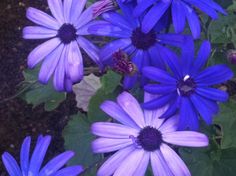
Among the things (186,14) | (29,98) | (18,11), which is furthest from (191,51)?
(18,11)

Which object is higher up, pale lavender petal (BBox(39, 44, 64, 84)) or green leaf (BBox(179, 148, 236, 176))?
pale lavender petal (BBox(39, 44, 64, 84))

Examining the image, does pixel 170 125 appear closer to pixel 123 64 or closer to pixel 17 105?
pixel 123 64

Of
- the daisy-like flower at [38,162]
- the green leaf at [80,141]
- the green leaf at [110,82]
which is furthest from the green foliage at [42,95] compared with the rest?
the daisy-like flower at [38,162]

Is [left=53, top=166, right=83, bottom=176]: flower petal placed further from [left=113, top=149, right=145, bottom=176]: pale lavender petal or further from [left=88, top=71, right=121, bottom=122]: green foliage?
[left=88, top=71, right=121, bottom=122]: green foliage

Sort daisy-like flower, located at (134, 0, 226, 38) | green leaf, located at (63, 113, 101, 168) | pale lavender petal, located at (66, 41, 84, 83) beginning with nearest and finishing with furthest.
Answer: daisy-like flower, located at (134, 0, 226, 38), pale lavender petal, located at (66, 41, 84, 83), green leaf, located at (63, 113, 101, 168)

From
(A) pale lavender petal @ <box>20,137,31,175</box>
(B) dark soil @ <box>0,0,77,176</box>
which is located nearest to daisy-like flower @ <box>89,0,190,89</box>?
(A) pale lavender petal @ <box>20,137,31,175</box>

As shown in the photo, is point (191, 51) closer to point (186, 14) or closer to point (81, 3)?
point (186, 14)

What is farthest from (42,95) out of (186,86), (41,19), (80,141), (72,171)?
(186,86)
